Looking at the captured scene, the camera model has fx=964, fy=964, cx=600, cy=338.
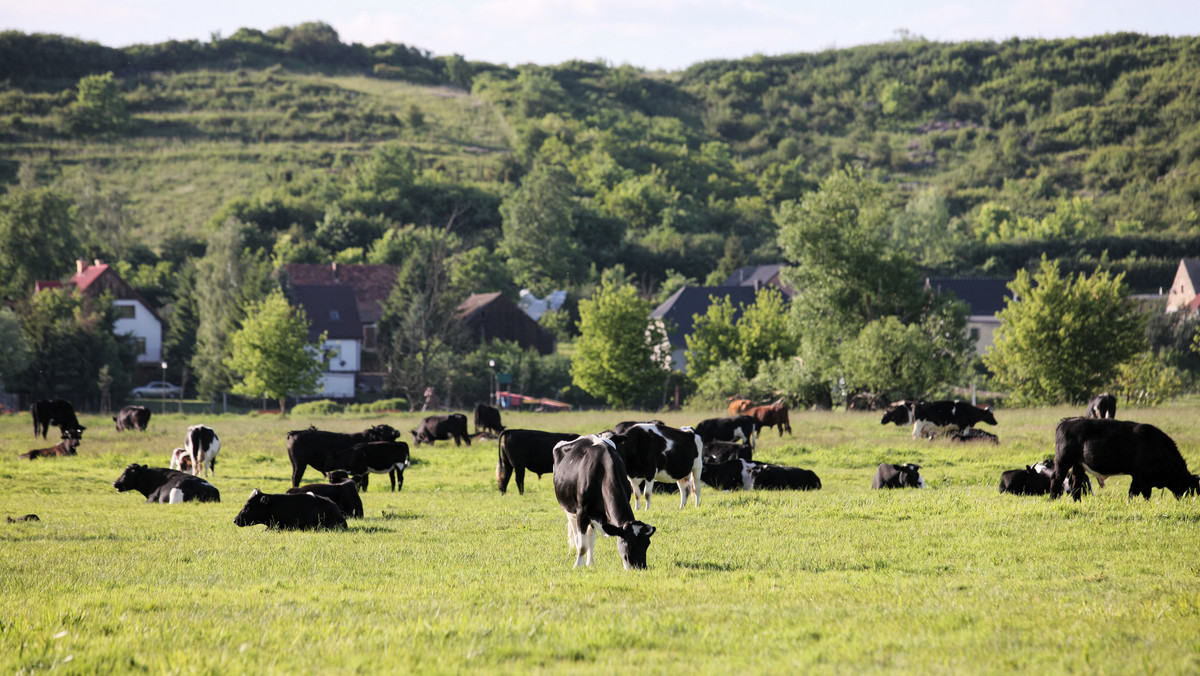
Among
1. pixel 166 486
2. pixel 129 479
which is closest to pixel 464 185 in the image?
pixel 129 479

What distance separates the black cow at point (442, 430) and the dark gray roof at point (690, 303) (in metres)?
52.6

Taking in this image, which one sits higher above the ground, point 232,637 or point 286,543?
point 232,637

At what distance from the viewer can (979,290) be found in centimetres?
8675

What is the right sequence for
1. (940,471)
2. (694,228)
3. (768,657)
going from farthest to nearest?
(694,228) → (940,471) → (768,657)

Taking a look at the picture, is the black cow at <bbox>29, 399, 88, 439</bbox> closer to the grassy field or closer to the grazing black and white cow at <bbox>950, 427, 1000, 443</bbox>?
the grassy field

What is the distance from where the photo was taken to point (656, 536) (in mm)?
12281

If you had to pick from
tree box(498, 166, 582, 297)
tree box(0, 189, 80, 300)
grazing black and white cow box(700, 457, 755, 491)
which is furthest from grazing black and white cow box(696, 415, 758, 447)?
tree box(498, 166, 582, 297)

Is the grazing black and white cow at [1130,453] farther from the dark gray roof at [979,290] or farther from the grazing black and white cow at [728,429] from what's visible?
the dark gray roof at [979,290]

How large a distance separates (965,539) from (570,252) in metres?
101

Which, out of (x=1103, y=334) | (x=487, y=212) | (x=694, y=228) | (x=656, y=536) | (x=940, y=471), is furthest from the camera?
(x=694, y=228)

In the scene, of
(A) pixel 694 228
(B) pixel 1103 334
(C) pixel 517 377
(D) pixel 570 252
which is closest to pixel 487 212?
(D) pixel 570 252

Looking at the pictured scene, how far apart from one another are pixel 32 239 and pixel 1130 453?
282 ft

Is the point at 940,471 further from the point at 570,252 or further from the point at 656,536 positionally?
the point at 570,252

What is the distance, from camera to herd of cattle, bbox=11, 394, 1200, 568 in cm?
Result: 1039
